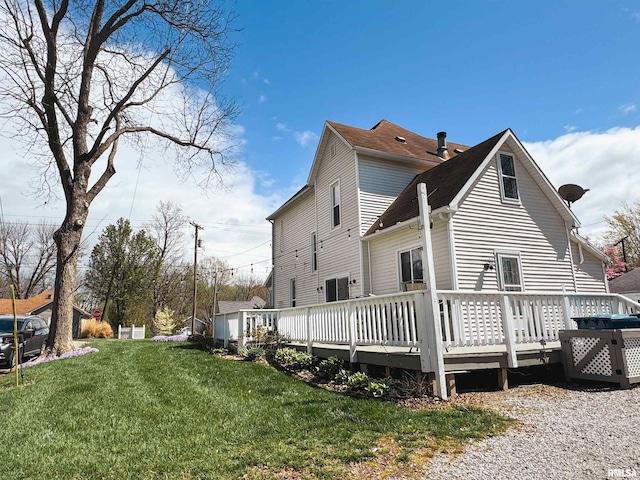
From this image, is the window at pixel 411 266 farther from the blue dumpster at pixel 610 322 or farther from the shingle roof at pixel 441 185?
the blue dumpster at pixel 610 322

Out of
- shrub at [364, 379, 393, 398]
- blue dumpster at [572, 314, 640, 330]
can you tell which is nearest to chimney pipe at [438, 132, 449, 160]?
blue dumpster at [572, 314, 640, 330]

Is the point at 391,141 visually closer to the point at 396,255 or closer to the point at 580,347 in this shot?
the point at 396,255

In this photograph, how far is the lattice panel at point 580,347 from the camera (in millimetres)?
6426

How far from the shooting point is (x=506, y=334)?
6.29m

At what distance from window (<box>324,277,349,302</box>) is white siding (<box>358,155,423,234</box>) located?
90.8 inches

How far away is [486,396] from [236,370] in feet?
16.3

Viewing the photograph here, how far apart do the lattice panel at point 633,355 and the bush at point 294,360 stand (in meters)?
5.59

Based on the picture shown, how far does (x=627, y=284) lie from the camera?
2206 centimetres

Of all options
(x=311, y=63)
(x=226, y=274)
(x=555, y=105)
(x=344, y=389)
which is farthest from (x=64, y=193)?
(x=226, y=274)

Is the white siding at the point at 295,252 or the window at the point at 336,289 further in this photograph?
the white siding at the point at 295,252

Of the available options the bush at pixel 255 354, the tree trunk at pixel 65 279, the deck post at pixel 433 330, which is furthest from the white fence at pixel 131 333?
the deck post at pixel 433 330

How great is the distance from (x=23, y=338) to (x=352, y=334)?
8998mm

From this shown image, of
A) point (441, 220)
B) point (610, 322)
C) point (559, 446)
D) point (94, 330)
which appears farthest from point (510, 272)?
point (94, 330)

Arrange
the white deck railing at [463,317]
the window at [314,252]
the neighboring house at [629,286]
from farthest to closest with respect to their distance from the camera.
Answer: the neighboring house at [629,286]
the window at [314,252]
the white deck railing at [463,317]
